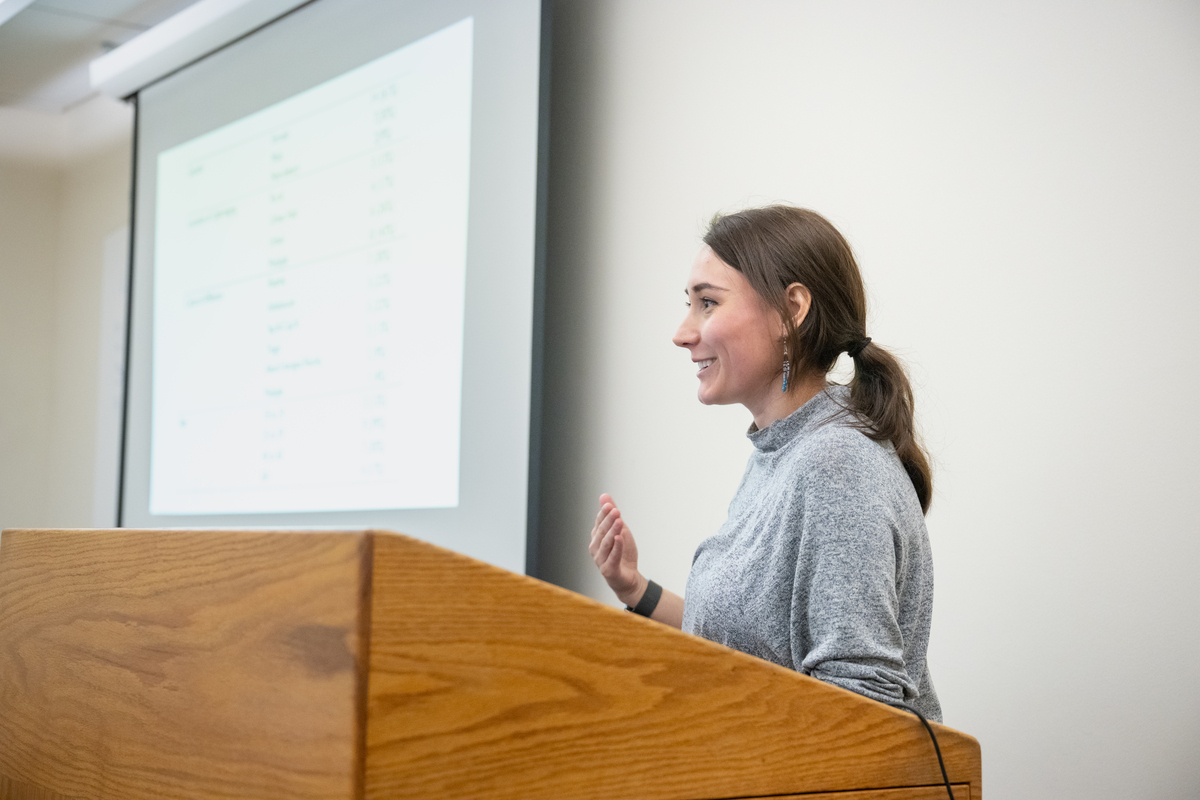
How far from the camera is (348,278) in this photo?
2564 millimetres

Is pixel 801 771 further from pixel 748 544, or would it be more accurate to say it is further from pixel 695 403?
pixel 695 403

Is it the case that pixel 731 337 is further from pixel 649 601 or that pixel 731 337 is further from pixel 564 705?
pixel 564 705

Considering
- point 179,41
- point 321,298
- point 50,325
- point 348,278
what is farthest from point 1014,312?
point 50,325

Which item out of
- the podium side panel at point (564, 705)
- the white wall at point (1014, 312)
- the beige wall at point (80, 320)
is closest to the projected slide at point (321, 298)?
the white wall at point (1014, 312)

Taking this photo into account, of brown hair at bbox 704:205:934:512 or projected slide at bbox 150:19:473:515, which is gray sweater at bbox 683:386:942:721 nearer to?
brown hair at bbox 704:205:934:512

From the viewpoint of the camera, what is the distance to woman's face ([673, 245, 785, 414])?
1249 millimetres

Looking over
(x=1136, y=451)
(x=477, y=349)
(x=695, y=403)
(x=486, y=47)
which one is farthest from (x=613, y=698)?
(x=486, y=47)

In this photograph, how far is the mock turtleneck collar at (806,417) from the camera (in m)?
1.20

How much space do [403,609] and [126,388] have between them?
3052 millimetres

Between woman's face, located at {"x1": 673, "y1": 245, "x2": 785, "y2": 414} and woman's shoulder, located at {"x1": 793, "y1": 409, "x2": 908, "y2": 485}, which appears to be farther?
woman's face, located at {"x1": 673, "y1": 245, "x2": 785, "y2": 414}

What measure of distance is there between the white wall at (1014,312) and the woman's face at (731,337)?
505mm

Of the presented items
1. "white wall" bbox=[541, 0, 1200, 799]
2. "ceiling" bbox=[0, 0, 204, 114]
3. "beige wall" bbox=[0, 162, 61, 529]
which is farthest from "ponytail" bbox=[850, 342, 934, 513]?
"beige wall" bbox=[0, 162, 61, 529]

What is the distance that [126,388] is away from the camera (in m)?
3.26

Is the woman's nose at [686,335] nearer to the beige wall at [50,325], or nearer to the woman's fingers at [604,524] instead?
the woman's fingers at [604,524]
